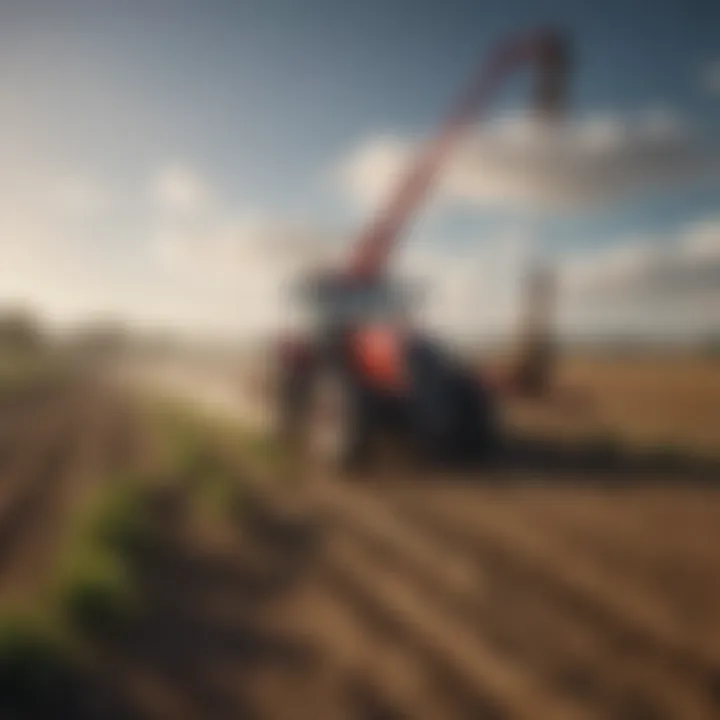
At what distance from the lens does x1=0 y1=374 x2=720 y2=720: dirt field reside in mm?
3029

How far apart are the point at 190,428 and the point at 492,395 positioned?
3.58 metres

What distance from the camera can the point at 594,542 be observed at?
458 cm

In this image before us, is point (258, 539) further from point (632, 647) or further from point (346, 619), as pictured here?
point (632, 647)

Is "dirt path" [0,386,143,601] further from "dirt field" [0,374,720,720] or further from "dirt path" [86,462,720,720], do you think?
"dirt path" [86,462,720,720]

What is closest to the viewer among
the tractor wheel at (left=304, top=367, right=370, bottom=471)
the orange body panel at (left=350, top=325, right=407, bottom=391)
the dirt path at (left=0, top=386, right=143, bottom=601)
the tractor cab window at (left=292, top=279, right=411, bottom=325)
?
the dirt path at (left=0, top=386, right=143, bottom=601)

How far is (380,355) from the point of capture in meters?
6.39

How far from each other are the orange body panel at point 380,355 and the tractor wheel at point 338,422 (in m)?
0.18

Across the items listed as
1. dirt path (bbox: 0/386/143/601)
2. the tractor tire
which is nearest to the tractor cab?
the tractor tire

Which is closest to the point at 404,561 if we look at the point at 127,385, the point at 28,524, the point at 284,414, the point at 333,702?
the point at 333,702

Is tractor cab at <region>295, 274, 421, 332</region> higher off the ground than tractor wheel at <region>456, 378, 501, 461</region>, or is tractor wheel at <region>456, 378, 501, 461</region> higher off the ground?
tractor cab at <region>295, 274, 421, 332</region>

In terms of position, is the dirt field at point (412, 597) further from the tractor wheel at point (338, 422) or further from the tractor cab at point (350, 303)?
the tractor cab at point (350, 303)

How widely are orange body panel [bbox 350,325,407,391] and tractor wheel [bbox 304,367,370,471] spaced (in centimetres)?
18

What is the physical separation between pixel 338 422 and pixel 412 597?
282cm

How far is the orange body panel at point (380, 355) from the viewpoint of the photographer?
20.6ft
